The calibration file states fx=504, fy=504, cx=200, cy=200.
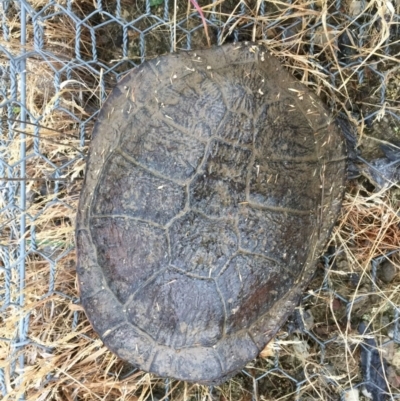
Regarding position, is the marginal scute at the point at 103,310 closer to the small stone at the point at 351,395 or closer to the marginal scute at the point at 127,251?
the marginal scute at the point at 127,251

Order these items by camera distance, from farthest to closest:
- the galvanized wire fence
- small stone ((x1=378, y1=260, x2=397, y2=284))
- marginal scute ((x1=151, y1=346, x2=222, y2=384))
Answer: small stone ((x1=378, y1=260, x2=397, y2=284)) → the galvanized wire fence → marginal scute ((x1=151, y1=346, x2=222, y2=384))

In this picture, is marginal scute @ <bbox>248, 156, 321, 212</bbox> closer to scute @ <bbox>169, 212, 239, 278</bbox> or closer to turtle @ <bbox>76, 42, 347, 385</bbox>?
turtle @ <bbox>76, 42, 347, 385</bbox>

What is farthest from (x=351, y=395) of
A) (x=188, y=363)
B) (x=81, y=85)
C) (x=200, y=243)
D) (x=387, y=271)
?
(x=81, y=85)

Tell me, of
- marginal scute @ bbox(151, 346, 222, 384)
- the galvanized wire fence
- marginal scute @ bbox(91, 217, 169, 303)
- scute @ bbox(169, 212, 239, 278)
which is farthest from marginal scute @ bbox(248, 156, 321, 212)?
marginal scute @ bbox(151, 346, 222, 384)

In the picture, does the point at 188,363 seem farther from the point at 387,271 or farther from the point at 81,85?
the point at 81,85

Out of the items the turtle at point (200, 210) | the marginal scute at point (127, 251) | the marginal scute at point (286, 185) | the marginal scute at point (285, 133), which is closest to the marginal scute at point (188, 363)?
the turtle at point (200, 210)

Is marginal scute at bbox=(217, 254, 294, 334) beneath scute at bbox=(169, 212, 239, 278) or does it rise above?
beneath

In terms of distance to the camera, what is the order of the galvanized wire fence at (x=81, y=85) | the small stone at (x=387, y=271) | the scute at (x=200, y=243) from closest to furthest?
the scute at (x=200, y=243) → the galvanized wire fence at (x=81, y=85) → the small stone at (x=387, y=271)

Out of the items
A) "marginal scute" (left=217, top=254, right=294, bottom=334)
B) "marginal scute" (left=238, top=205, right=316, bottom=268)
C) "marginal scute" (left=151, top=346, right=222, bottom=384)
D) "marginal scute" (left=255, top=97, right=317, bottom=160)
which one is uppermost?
"marginal scute" (left=255, top=97, right=317, bottom=160)
